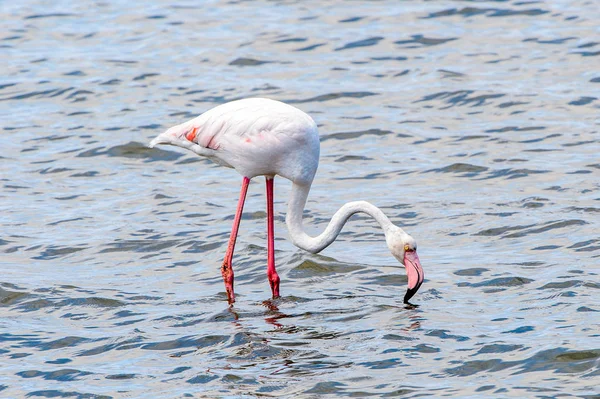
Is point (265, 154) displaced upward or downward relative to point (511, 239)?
upward

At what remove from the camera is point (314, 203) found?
13.6 meters

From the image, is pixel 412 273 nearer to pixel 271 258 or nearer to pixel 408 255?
pixel 408 255

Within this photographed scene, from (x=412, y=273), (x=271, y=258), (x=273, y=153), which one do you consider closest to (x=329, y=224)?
(x=271, y=258)

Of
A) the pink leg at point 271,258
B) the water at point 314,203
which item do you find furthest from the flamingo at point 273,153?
the water at point 314,203

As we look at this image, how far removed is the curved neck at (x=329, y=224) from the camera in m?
10.4

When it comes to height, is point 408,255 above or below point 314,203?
above

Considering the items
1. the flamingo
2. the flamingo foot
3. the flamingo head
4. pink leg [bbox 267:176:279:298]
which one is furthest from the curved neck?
the flamingo foot

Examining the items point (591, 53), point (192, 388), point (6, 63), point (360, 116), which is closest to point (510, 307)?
point (192, 388)

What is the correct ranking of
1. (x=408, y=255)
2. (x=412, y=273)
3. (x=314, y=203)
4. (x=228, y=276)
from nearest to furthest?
(x=412, y=273) → (x=408, y=255) → (x=228, y=276) → (x=314, y=203)

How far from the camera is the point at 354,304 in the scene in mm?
10203

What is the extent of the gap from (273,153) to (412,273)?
1.74 meters

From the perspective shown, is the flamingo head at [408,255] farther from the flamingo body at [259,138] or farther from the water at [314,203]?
the flamingo body at [259,138]

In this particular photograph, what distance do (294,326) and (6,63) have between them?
12768 mm

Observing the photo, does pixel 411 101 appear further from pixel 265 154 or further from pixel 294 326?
pixel 294 326
